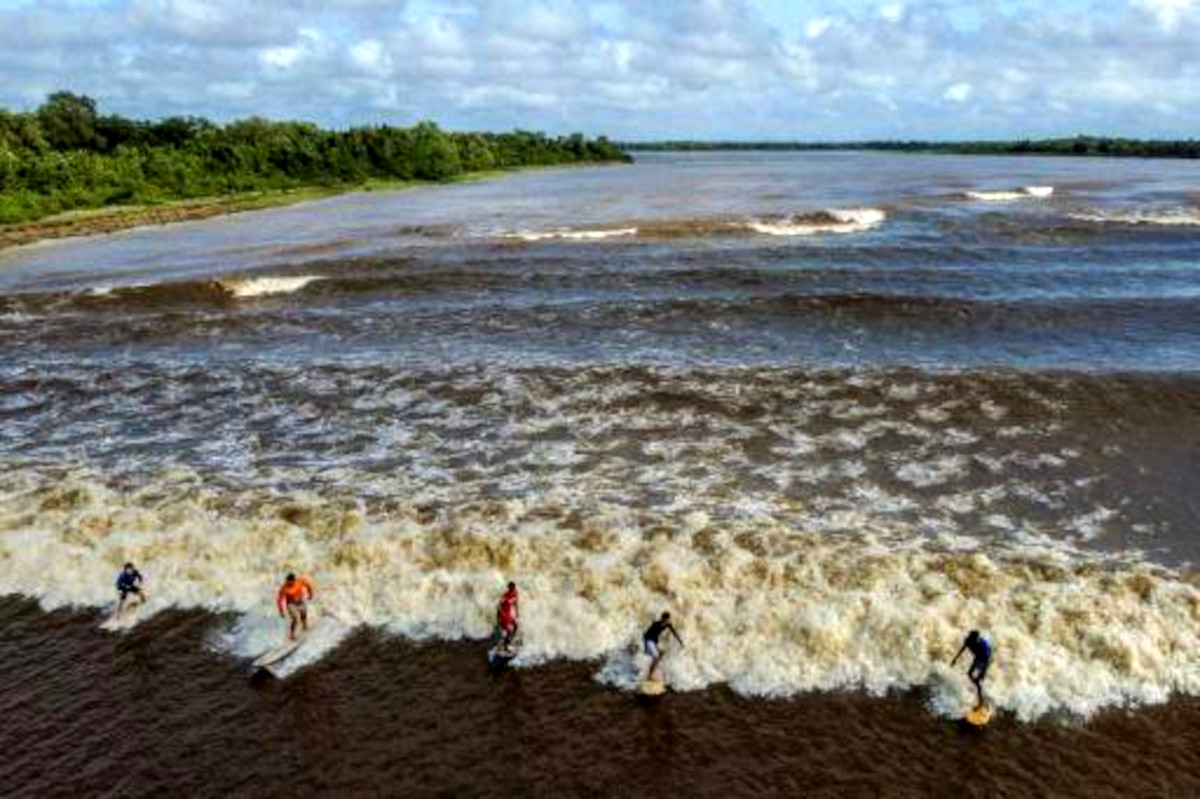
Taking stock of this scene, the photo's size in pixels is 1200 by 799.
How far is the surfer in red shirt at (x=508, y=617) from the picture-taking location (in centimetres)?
1866

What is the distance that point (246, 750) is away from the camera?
1641cm

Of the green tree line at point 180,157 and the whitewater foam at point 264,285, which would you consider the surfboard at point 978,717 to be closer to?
the whitewater foam at point 264,285

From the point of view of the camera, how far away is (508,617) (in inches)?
733

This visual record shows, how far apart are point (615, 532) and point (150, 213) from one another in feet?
286

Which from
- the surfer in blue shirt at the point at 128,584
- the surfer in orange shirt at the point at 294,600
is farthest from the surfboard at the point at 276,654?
the surfer in blue shirt at the point at 128,584

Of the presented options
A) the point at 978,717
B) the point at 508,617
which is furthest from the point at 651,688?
the point at 978,717

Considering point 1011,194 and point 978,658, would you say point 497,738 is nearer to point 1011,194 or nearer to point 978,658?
point 978,658

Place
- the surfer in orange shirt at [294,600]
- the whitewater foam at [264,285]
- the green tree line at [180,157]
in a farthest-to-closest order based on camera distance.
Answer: the green tree line at [180,157] < the whitewater foam at [264,285] < the surfer in orange shirt at [294,600]

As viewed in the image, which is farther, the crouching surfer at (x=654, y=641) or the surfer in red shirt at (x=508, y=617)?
the surfer in red shirt at (x=508, y=617)

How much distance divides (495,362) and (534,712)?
2198 cm

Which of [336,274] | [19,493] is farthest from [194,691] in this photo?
[336,274]

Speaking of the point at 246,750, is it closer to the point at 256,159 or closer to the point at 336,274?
the point at 336,274

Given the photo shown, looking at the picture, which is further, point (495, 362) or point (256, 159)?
point (256, 159)

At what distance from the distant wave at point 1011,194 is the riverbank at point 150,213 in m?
69.7
